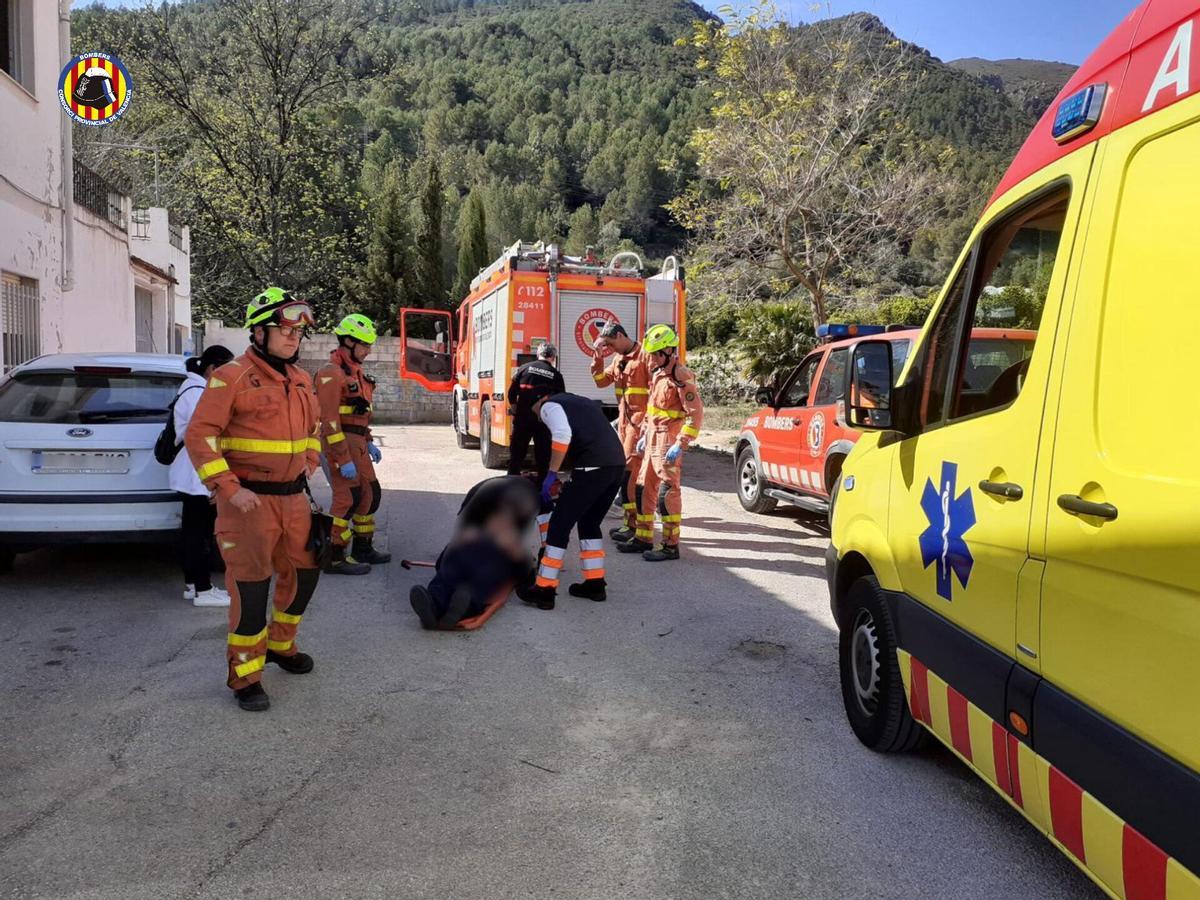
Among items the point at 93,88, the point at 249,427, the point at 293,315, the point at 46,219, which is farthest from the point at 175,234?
the point at 249,427

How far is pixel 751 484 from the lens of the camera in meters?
9.92

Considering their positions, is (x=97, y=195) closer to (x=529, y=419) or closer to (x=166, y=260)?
(x=166, y=260)

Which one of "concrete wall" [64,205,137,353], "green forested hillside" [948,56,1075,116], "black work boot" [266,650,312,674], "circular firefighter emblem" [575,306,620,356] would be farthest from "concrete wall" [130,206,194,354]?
"green forested hillside" [948,56,1075,116]

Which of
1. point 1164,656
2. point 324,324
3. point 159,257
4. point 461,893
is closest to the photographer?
point 1164,656

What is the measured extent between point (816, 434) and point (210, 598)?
5.13 meters

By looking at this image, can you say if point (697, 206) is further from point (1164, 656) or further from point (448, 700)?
point (1164, 656)

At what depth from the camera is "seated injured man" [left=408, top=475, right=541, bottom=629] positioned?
5.29 m

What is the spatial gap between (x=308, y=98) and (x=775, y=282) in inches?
702

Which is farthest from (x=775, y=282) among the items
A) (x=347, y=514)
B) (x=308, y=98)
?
(x=308, y=98)

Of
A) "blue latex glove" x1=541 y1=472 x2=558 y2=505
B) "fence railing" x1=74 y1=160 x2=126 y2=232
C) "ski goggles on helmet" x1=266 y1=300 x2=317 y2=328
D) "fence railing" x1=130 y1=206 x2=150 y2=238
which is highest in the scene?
"fence railing" x1=130 y1=206 x2=150 y2=238

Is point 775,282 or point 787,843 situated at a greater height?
point 775,282

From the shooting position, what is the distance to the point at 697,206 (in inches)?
652

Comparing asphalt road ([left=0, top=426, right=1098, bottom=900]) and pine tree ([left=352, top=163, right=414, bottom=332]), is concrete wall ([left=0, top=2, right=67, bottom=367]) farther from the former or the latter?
pine tree ([left=352, top=163, right=414, bottom=332])

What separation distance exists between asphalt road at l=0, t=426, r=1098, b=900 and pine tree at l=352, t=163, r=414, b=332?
32.6 meters
